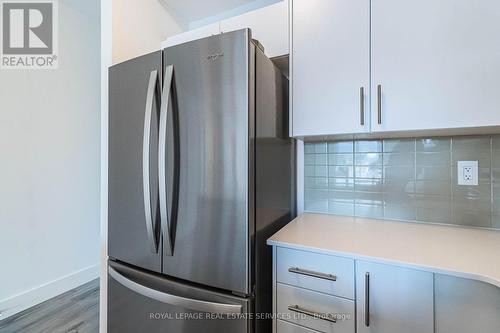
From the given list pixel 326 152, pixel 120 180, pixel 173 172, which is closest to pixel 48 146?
pixel 120 180

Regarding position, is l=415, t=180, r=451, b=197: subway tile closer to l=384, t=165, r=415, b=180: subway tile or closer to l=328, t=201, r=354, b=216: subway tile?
l=384, t=165, r=415, b=180: subway tile

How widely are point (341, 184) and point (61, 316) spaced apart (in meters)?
2.40

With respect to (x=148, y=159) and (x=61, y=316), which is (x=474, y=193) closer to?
(x=148, y=159)

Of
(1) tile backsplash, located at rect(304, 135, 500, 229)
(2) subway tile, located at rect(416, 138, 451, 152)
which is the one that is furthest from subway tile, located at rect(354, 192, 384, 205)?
(2) subway tile, located at rect(416, 138, 451, 152)

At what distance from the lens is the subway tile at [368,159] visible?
4.77ft

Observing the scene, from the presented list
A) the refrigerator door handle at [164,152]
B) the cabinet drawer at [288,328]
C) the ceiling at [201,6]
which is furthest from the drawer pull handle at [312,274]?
the ceiling at [201,6]

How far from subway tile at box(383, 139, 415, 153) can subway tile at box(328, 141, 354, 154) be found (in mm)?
188

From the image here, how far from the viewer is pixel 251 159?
0.97m

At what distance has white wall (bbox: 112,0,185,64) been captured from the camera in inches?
60.6

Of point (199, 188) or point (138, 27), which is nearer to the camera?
point (199, 188)

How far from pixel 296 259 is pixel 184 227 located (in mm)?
495

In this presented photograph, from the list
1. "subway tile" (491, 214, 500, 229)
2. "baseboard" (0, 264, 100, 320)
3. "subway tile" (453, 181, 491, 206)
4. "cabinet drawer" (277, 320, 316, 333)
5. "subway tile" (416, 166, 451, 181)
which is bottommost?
"baseboard" (0, 264, 100, 320)

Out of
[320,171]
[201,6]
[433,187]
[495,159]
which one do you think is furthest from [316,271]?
[201,6]

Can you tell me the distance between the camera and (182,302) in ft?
3.32
